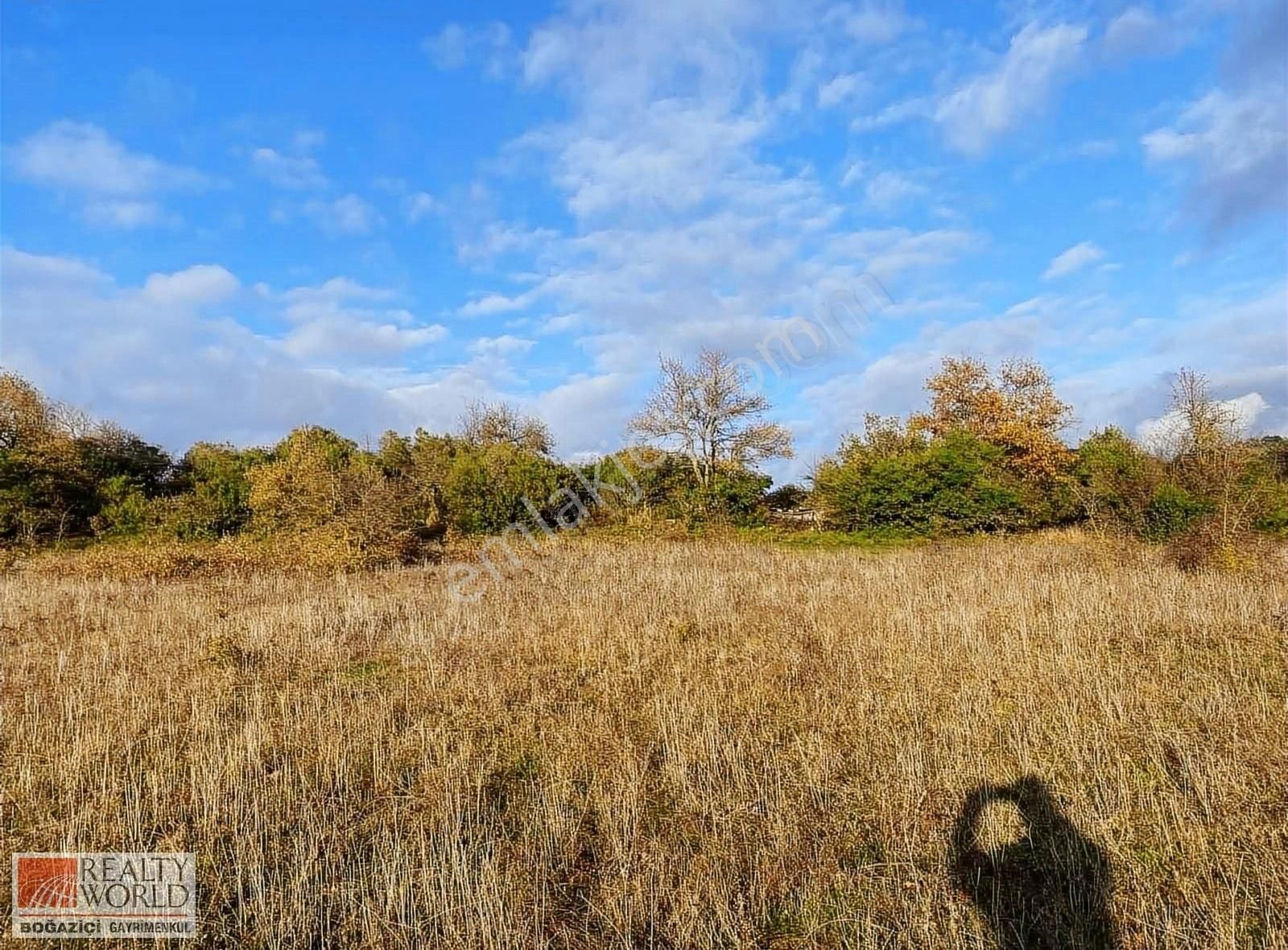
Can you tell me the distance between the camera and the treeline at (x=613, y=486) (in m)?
14.3

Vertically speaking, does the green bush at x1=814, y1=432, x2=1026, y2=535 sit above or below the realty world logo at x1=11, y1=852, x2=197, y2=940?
above

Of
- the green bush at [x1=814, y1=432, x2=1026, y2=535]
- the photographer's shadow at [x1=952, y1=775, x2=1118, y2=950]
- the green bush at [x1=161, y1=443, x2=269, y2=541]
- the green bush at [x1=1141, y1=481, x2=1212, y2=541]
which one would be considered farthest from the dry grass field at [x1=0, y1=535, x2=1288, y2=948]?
the green bush at [x1=161, y1=443, x2=269, y2=541]

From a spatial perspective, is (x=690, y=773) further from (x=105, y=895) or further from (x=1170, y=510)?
(x=1170, y=510)

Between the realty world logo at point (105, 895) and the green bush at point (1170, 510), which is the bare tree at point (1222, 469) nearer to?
the green bush at point (1170, 510)

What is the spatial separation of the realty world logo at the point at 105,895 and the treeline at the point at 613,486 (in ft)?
35.1

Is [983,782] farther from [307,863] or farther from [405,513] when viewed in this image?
[405,513]

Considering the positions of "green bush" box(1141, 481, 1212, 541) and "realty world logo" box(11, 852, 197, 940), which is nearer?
"realty world logo" box(11, 852, 197, 940)

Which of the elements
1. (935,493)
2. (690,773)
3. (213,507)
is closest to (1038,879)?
(690,773)

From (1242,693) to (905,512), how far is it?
1347 centimetres

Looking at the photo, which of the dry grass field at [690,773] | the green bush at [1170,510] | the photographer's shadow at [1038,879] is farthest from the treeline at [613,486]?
the photographer's shadow at [1038,879]

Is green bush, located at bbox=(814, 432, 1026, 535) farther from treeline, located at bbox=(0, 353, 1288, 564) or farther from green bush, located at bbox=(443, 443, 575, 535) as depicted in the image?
green bush, located at bbox=(443, 443, 575, 535)

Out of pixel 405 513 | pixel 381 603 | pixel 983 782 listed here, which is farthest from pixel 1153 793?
pixel 405 513

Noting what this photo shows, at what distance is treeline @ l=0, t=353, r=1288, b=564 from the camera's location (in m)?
14.3

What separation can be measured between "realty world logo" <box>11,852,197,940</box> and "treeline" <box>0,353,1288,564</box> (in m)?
10.7
